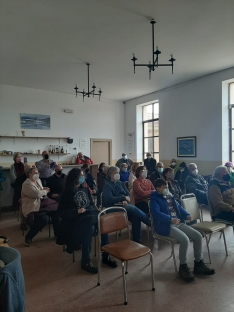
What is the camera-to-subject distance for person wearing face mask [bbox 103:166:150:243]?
11.3ft

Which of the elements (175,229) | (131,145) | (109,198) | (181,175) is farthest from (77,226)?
(131,145)

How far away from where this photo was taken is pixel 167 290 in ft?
7.98

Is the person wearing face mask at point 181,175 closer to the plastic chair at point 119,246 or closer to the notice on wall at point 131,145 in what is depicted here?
the notice on wall at point 131,145

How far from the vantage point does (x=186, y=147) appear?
23.7 feet

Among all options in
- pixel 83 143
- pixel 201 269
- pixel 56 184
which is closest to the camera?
pixel 201 269

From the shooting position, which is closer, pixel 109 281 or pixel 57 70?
pixel 109 281

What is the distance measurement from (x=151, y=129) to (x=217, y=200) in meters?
5.86

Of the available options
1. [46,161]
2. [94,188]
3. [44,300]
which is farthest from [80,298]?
[46,161]

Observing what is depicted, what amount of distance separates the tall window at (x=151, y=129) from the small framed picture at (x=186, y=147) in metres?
1.30

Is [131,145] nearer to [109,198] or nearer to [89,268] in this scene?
[109,198]

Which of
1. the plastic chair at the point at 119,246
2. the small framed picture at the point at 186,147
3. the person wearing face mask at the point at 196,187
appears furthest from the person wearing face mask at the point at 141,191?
the small framed picture at the point at 186,147

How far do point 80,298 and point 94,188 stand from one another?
3.01m

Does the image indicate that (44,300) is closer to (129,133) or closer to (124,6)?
(124,6)

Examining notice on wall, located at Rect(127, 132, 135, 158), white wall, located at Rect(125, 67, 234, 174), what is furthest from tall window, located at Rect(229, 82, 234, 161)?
notice on wall, located at Rect(127, 132, 135, 158)
